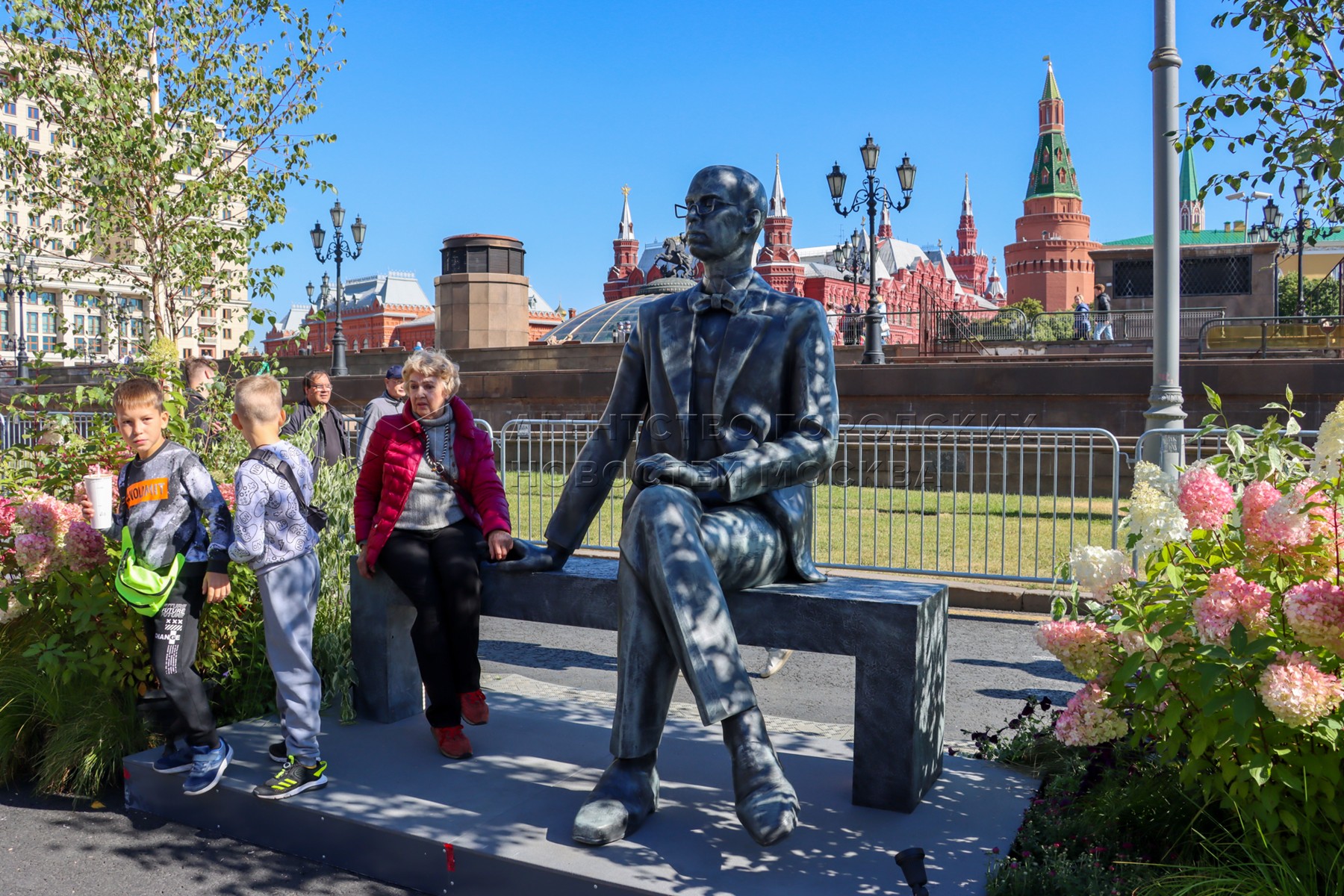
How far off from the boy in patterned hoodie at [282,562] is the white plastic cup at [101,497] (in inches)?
23.2

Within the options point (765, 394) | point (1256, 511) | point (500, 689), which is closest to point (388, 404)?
point (500, 689)

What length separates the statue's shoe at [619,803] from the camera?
10.3 feet

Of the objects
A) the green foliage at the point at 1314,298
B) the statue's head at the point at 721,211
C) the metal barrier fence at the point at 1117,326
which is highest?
the green foliage at the point at 1314,298

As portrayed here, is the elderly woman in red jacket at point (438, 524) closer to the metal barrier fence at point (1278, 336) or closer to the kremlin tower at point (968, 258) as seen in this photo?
the metal barrier fence at point (1278, 336)

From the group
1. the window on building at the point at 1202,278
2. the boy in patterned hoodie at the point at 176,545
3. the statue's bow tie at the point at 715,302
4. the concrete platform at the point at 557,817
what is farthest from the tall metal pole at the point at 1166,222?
the window on building at the point at 1202,278

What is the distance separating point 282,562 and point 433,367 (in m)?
1.02

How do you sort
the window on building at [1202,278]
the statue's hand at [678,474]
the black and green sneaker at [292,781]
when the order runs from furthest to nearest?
the window on building at [1202,278] → the black and green sneaker at [292,781] → the statue's hand at [678,474]

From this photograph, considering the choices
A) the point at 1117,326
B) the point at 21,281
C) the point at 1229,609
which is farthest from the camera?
the point at 1117,326

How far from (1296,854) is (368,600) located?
338 cm

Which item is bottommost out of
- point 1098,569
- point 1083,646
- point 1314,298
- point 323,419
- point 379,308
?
point 1083,646

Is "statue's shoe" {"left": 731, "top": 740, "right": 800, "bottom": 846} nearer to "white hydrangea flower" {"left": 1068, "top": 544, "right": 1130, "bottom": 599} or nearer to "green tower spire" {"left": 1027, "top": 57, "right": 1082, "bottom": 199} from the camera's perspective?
"white hydrangea flower" {"left": 1068, "top": 544, "right": 1130, "bottom": 599}

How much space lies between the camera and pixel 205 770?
3.75m

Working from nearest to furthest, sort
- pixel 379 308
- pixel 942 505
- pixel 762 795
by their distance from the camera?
1. pixel 762 795
2. pixel 942 505
3. pixel 379 308

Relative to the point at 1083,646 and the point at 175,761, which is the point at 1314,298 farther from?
the point at 175,761
